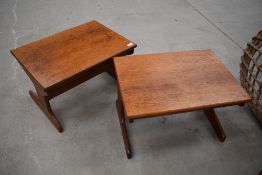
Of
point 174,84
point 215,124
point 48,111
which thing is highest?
point 174,84

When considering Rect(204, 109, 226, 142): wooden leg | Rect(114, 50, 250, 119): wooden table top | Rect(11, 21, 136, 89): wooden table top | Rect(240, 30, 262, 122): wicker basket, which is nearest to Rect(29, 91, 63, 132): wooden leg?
Rect(11, 21, 136, 89): wooden table top

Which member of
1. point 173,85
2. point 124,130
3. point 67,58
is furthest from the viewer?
point 124,130

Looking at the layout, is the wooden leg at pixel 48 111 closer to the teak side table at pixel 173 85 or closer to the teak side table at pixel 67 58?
the teak side table at pixel 67 58

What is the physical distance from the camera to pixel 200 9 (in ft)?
9.78

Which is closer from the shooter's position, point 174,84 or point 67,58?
point 174,84

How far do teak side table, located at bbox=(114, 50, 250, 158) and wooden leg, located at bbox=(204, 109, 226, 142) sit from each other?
371mm

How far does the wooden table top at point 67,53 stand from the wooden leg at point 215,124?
73 centimetres

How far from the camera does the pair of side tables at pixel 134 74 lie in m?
1.16

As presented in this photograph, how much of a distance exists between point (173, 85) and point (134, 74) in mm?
220

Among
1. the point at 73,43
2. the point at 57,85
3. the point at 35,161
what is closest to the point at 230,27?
the point at 73,43

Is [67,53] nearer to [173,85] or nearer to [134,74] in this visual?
[134,74]

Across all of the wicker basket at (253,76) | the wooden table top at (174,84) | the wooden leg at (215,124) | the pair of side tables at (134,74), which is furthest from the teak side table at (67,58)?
the wicker basket at (253,76)

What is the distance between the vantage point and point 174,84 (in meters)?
1.25

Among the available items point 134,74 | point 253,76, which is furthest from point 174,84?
point 253,76
